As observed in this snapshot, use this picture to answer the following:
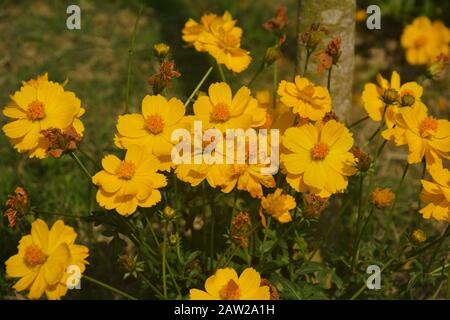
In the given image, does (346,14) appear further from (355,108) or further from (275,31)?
(355,108)

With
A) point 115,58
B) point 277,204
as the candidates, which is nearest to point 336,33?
point 277,204

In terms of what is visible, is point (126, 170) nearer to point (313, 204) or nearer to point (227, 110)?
point (227, 110)

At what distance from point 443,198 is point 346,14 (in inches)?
28.6

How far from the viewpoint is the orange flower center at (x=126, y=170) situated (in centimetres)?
139

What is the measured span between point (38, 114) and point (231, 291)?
62 cm

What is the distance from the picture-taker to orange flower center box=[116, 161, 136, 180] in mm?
1389

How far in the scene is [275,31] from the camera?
1.74 meters

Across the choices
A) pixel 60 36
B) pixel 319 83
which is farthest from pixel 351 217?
pixel 60 36

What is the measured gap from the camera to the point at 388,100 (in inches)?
59.8

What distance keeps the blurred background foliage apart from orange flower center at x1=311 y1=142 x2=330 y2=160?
0.90 meters

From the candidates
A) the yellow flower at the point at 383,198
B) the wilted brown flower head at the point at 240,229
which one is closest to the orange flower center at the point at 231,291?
the wilted brown flower head at the point at 240,229

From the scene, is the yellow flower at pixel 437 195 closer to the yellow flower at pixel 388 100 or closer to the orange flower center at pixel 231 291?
the yellow flower at pixel 388 100

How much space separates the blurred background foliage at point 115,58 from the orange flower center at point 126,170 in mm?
943

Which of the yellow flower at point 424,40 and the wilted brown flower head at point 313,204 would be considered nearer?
the wilted brown flower head at point 313,204
